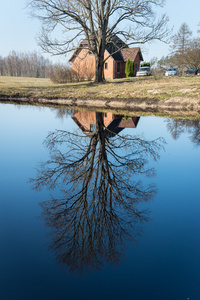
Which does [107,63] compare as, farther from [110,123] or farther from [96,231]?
[96,231]

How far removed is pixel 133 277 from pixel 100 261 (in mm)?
407

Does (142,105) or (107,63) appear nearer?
(142,105)

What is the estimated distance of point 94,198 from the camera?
13.4 ft

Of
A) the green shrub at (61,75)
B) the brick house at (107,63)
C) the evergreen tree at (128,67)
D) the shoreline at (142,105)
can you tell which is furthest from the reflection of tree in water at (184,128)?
the evergreen tree at (128,67)

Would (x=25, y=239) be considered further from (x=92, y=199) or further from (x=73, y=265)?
(x=92, y=199)

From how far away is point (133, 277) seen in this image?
2.50 meters

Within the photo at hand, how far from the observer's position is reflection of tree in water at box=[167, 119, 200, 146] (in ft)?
27.2

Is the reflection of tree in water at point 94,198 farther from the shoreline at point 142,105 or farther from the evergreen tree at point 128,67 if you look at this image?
the evergreen tree at point 128,67

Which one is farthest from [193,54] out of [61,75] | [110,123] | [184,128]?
[110,123]

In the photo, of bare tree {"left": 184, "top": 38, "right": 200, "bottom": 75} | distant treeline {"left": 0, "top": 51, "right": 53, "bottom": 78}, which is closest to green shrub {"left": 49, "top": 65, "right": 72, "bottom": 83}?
bare tree {"left": 184, "top": 38, "right": 200, "bottom": 75}

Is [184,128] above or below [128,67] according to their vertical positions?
below

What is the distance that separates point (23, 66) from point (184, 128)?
13553cm

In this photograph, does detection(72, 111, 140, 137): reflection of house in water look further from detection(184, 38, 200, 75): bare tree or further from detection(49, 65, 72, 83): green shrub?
detection(184, 38, 200, 75): bare tree

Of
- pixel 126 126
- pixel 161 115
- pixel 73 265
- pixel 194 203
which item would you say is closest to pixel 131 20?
pixel 161 115
